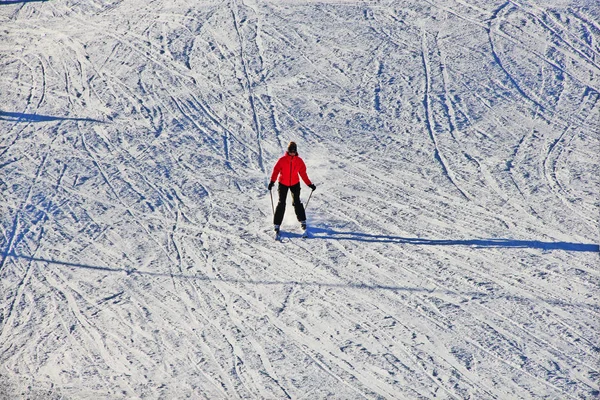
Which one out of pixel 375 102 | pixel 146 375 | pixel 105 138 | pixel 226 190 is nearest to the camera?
pixel 146 375

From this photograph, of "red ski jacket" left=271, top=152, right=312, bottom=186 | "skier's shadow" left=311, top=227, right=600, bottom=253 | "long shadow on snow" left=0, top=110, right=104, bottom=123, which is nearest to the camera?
"skier's shadow" left=311, top=227, right=600, bottom=253

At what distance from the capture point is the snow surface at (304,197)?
Result: 29.3 feet

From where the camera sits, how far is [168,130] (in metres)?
14.4

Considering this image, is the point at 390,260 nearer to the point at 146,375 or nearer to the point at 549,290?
the point at 549,290

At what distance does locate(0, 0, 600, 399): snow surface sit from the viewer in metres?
8.93

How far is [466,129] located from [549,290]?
4.96 m

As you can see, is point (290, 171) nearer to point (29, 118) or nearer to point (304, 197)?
point (304, 197)

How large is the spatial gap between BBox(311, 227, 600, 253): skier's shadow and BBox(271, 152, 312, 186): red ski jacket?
2.89 ft

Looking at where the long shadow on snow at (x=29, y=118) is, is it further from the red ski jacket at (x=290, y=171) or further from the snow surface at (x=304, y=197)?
the red ski jacket at (x=290, y=171)

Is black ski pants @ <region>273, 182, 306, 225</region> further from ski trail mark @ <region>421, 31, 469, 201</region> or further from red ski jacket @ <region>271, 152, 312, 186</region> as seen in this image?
ski trail mark @ <region>421, 31, 469, 201</region>

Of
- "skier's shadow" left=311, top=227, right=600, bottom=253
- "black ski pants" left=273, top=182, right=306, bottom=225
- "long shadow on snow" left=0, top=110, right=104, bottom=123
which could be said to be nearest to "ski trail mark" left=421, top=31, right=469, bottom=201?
"skier's shadow" left=311, top=227, right=600, bottom=253

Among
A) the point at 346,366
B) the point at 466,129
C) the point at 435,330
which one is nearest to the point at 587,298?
the point at 435,330

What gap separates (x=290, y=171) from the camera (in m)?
11.1

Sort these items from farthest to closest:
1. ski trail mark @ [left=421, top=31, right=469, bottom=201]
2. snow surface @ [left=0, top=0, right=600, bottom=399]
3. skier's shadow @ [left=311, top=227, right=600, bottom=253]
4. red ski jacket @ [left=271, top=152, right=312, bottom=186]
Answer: ski trail mark @ [left=421, top=31, right=469, bottom=201], red ski jacket @ [left=271, top=152, right=312, bottom=186], skier's shadow @ [left=311, top=227, right=600, bottom=253], snow surface @ [left=0, top=0, right=600, bottom=399]
